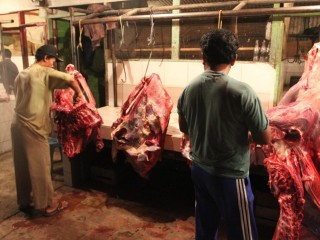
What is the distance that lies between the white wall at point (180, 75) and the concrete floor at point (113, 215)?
1322 mm

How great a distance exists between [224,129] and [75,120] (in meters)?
2.14

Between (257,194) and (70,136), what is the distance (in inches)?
90.5

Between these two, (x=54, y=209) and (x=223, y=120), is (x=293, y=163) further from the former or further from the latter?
(x=54, y=209)

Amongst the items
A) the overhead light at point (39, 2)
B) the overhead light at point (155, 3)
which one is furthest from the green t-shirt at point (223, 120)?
the overhead light at point (39, 2)

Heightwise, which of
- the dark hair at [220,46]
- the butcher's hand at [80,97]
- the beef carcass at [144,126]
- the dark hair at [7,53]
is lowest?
the beef carcass at [144,126]

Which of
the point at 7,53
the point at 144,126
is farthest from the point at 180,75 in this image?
the point at 7,53

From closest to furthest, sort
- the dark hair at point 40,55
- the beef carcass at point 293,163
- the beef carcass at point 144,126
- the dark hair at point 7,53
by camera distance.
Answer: the beef carcass at point 293,163 → the beef carcass at point 144,126 → the dark hair at point 40,55 → the dark hair at point 7,53

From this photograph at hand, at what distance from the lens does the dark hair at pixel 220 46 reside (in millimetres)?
1906

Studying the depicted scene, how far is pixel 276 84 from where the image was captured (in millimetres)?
3637

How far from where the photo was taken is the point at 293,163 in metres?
2.17

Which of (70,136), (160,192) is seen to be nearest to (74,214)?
(70,136)

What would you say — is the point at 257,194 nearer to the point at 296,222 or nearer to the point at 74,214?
the point at 296,222

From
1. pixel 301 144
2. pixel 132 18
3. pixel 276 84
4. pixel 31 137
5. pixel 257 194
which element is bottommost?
pixel 257 194

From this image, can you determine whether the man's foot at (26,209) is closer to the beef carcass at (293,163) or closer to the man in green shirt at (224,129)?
the man in green shirt at (224,129)
